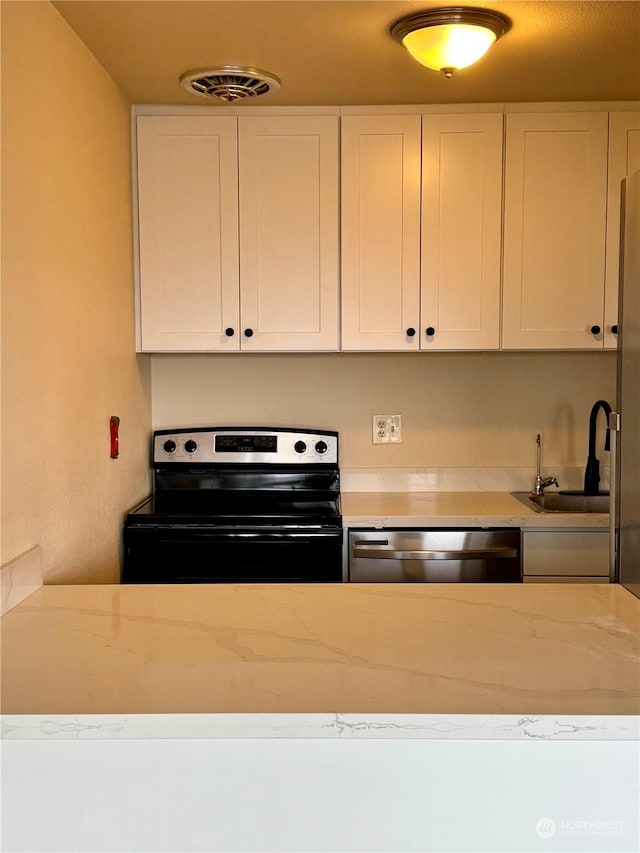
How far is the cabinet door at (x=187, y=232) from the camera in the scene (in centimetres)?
A: 301

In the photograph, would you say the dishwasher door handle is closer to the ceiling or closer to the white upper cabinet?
the white upper cabinet

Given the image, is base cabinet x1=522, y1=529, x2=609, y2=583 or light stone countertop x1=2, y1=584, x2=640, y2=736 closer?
light stone countertop x1=2, y1=584, x2=640, y2=736

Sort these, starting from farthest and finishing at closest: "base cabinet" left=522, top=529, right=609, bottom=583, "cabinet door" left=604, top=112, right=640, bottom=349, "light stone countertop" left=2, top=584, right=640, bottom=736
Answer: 1. "cabinet door" left=604, top=112, right=640, bottom=349
2. "base cabinet" left=522, top=529, right=609, bottom=583
3. "light stone countertop" left=2, top=584, right=640, bottom=736

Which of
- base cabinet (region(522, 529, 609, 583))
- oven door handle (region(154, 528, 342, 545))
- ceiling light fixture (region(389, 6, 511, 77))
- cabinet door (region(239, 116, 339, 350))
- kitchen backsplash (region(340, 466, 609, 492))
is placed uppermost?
ceiling light fixture (region(389, 6, 511, 77))

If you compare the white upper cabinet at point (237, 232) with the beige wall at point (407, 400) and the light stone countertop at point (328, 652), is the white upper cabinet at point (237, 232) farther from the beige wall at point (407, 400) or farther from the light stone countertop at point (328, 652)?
the light stone countertop at point (328, 652)

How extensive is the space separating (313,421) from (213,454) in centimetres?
43

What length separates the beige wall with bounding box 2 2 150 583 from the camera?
6.23ft

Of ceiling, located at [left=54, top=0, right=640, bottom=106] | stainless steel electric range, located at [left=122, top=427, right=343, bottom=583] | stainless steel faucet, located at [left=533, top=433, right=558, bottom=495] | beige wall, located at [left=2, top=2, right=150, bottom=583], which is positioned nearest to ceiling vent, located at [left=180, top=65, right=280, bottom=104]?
ceiling, located at [left=54, top=0, right=640, bottom=106]

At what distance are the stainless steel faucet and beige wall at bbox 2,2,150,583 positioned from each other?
1593 mm

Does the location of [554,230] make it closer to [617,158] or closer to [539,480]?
[617,158]

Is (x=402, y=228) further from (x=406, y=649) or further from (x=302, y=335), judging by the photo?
(x=406, y=649)

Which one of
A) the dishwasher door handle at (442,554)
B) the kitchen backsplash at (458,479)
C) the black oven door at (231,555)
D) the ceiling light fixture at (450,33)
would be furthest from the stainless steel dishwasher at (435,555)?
the ceiling light fixture at (450,33)

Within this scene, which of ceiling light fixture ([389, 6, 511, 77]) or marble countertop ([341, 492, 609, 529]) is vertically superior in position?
ceiling light fixture ([389, 6, 511, 77])

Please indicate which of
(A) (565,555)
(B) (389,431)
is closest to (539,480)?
(A) (565,555)
